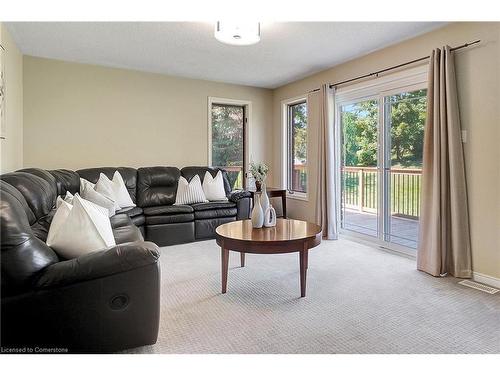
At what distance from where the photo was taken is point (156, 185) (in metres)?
4.59

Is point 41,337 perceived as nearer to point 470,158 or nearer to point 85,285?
point 85,285

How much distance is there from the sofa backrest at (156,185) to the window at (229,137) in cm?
91

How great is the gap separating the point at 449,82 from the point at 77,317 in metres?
3.38

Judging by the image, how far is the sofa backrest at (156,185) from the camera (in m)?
4.44

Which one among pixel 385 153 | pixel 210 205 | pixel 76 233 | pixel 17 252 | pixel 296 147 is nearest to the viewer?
pixel 17 252

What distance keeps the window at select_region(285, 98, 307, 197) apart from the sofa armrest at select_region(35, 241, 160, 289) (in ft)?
→ 12.7

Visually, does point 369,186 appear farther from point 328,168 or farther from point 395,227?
point 395,227

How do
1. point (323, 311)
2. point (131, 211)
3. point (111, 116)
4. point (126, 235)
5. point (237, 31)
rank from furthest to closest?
point (111, 116) < point (131, 211) < point (237, 31) < point (126, 235) < point (323, 311)

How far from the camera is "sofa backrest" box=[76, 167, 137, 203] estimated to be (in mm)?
4090

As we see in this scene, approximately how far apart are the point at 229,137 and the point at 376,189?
8.79 ft

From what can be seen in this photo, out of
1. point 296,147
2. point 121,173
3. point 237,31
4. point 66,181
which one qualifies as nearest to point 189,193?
point 121,173

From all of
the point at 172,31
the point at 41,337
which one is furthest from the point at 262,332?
the point at 172,31
